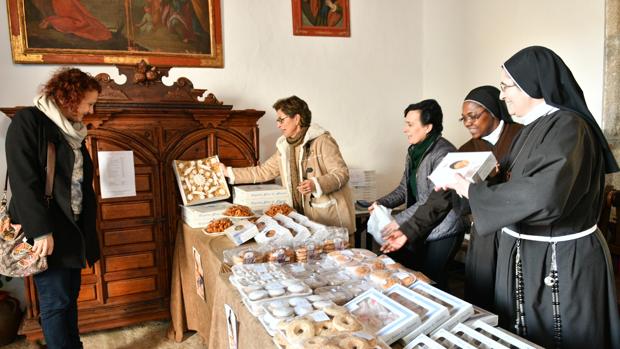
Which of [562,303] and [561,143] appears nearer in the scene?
[561,143]

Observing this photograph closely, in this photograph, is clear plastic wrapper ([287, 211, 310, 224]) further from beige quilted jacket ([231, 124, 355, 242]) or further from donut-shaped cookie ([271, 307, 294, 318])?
donut-shaped cookie ([271, 307, 294, 318])

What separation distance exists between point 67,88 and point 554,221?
234 cm

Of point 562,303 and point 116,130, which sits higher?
point 116,130

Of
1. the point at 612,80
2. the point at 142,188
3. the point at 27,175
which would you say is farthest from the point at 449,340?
the point at 612,80

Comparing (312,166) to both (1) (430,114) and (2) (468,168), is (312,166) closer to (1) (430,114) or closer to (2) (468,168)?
(1) (430,114)

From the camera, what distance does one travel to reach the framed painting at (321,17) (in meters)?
4.07

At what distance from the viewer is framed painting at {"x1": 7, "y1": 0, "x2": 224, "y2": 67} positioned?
322cm

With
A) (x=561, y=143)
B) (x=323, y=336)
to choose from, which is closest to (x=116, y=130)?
(x=323, y=336)

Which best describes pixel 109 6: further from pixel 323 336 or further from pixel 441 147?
pixel 323 336

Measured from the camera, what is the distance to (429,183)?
7.90 ft

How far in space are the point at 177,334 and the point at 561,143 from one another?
9.08 feet

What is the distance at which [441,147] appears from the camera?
2400 mm

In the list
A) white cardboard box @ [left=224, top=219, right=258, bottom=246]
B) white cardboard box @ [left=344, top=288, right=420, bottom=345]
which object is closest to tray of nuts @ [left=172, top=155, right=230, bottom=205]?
white cardboard box @ [left=224, top=219, right=258, bottom=246]

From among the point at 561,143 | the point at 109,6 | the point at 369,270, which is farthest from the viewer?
the point at 109,6
